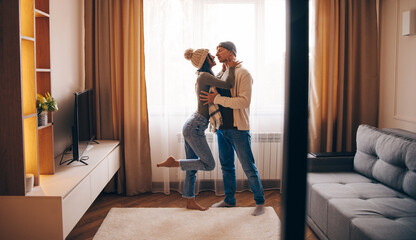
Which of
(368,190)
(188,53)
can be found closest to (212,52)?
(188,53)

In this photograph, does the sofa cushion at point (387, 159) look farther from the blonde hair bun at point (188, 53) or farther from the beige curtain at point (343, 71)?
the blonde hair bun at point (188, 53)

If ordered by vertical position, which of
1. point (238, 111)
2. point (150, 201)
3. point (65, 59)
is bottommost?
point (150, 201)

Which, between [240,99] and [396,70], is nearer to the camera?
[240,99]

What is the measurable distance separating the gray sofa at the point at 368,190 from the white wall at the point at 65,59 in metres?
2.16

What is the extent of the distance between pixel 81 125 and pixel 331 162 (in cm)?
220

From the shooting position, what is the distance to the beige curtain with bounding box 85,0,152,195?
352 centimetres

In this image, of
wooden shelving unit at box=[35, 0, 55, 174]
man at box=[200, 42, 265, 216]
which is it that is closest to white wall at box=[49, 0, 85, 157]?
wooden shelving unit at box=[35, 0, 55, 174]

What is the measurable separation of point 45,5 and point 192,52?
1.17m

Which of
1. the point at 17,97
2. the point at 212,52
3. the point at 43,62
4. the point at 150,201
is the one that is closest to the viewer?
the point at 17,97

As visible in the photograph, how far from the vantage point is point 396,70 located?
132 inches

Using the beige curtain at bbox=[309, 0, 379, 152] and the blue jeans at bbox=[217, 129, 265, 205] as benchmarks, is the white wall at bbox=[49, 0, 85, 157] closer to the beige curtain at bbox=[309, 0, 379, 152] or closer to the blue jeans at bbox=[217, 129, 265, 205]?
the blue jeans at bbox=[217, 129, 265, 205]

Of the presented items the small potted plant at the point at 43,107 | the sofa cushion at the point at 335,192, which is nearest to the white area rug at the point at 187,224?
the sofa cushion at the point at 335,192

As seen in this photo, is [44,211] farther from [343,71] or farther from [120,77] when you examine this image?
[343,71]

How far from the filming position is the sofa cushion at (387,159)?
2.38 metres
